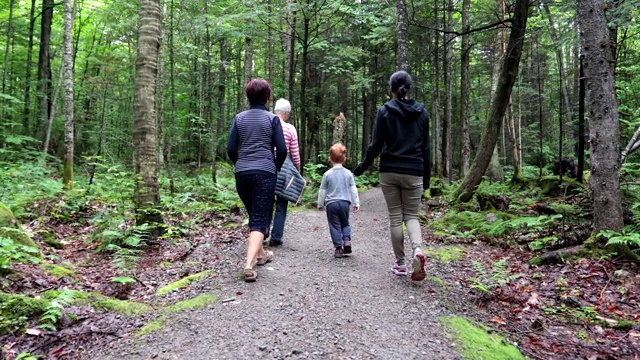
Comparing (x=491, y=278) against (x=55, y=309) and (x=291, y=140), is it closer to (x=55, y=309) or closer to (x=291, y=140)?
(x=291, y=140)

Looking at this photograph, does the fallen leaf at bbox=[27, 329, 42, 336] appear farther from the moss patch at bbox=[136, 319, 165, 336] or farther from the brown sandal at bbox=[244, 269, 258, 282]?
the brown sandal at bbox=[244, 269, 258, 282]

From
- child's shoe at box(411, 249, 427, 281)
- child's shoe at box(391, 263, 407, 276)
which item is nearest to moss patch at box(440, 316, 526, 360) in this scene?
child's shoe at box(411, 249, 427, 281)

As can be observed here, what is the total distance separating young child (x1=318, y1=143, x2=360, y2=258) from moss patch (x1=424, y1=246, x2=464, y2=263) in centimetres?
156

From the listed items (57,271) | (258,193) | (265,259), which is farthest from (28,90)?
(258,193)

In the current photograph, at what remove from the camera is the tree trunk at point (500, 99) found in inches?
348

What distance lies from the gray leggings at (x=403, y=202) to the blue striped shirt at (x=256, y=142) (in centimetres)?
135

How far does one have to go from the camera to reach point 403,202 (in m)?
4.63

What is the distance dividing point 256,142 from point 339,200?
1805mm

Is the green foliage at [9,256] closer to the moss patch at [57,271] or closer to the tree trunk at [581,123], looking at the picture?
the moss patch at [57,271]

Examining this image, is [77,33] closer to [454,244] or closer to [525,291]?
[454,244]

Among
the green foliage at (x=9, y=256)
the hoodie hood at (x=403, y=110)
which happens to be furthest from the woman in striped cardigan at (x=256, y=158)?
the green foliage at (x=9, y=256)

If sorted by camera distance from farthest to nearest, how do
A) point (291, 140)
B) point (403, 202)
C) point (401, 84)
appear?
point (291, 140), point (403, 202), point (401, 84)

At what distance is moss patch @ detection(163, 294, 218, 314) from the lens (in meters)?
3.63

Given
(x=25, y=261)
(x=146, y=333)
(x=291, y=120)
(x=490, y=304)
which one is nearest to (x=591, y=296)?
(x=490, y=304)
